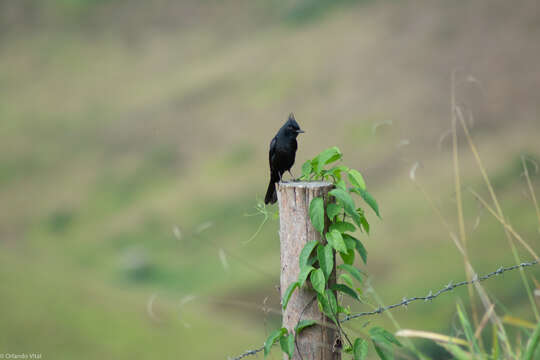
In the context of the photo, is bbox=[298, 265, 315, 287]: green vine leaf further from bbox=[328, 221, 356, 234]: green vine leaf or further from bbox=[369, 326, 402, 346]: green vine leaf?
bbox=[369, 326, 402, 346]: green vine leaf

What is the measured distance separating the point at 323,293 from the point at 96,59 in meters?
21.6

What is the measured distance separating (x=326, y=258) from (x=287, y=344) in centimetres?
36

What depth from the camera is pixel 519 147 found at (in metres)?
14.9

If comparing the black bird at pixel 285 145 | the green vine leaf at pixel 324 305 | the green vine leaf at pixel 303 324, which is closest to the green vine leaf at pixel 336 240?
the green vine leaf at pixel 324 305

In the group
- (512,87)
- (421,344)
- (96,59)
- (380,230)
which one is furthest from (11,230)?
(512,87)

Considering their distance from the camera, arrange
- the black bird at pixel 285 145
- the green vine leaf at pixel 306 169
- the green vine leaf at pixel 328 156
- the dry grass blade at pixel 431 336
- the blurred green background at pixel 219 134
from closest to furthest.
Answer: the dry grass blade at pixel 431 336 → the green vine leaf at pixel 328 156 → the green vine leaf at pixel 306 169 → the black bird at pixel 285 145 → the blurred green background at pixel 219 134

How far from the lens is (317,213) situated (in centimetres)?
200

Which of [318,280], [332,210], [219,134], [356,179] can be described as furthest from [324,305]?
[219,134]

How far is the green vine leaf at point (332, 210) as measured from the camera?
6.72ft

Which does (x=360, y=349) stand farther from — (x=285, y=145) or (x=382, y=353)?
(x=285, y=145)

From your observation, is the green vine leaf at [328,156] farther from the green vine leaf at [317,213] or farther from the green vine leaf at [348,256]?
the green vine leaf at [348,256]

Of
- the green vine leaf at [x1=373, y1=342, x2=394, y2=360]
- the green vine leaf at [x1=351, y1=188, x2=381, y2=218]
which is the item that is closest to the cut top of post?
the green vine leaf at [x1=351, y1=188, x2=381, y2=218]

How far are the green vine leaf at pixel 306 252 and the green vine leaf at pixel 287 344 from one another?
Result: 0.29 meters

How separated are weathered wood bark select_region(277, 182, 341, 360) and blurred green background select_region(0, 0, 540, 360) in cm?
813
